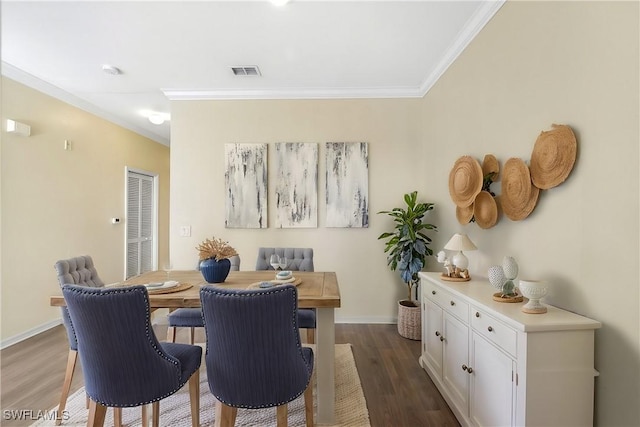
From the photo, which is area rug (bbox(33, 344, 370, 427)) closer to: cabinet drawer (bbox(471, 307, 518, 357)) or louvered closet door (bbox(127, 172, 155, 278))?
cabinet drawer (bbox(471, 307, 518, 357))

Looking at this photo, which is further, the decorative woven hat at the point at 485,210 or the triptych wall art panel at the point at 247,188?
the triptych wall art panel at the point at 247,188

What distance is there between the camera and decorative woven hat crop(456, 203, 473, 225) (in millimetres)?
2451

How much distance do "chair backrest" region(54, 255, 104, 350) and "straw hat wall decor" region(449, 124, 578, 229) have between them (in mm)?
2860

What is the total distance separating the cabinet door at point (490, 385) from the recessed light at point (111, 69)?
402 centimetres

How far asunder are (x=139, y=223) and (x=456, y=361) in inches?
216

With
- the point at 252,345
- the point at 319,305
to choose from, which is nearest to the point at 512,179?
the point at 319,305

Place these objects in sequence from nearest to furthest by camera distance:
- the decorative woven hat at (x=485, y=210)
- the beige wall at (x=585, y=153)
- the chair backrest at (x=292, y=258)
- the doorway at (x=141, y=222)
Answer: the beige wall at (x=585, y=153) < the decorative woven hat at (x=485, y=210) < the chair backrest at (x=292, y=258) < the doorway at (x=141, y=222)

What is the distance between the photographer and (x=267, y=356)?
1385mm

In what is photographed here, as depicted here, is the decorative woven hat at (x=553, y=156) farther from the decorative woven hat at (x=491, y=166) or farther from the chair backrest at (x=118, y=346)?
the chair backrest at (x=118, y=346)

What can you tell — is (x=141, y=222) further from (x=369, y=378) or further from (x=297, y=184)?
(x=369, y=378)

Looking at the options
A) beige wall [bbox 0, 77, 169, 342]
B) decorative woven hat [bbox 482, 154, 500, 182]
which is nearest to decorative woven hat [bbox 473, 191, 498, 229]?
decorative woven hat [bbox 482, 154, 500, 182]

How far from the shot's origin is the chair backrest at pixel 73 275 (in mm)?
1881

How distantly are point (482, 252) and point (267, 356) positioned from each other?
186cm

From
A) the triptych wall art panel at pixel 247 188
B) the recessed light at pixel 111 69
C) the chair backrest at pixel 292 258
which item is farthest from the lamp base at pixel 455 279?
the recessed light at pixel 111 69
